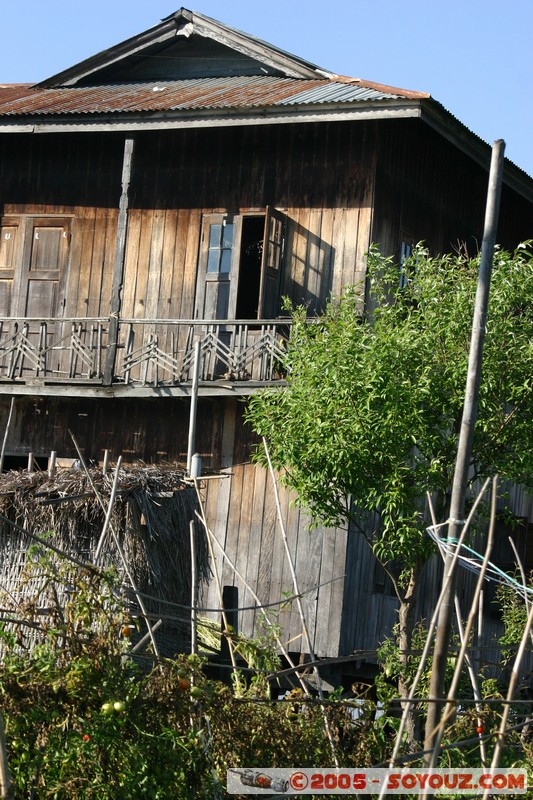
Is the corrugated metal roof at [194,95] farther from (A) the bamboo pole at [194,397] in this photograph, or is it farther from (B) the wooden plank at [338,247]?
(A) the bamboo pole at [194,397]

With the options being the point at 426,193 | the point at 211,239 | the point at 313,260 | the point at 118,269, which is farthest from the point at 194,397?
the point at 426,193

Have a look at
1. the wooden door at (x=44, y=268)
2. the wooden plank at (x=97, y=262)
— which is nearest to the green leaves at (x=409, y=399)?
Answer: the wooden plank at (x=97, y=262)

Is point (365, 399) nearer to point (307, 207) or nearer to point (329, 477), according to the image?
point (329, 477)

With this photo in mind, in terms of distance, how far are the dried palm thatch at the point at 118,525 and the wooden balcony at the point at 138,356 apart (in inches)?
120

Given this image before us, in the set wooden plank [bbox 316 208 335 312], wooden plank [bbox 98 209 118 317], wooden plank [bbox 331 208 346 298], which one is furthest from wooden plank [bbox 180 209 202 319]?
wooden plank [bbox 331 208 346 298]

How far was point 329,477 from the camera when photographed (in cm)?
1313

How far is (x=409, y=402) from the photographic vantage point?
12.5m

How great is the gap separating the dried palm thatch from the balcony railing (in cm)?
306

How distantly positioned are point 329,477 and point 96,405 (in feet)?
16.4

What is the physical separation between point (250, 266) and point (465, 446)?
32.7 feet

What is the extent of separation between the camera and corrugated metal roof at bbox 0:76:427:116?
623 inches

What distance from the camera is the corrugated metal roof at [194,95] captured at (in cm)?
1581

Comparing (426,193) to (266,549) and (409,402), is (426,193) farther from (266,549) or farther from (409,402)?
(409,402)

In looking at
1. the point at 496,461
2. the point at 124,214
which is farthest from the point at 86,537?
the point at 124,214
